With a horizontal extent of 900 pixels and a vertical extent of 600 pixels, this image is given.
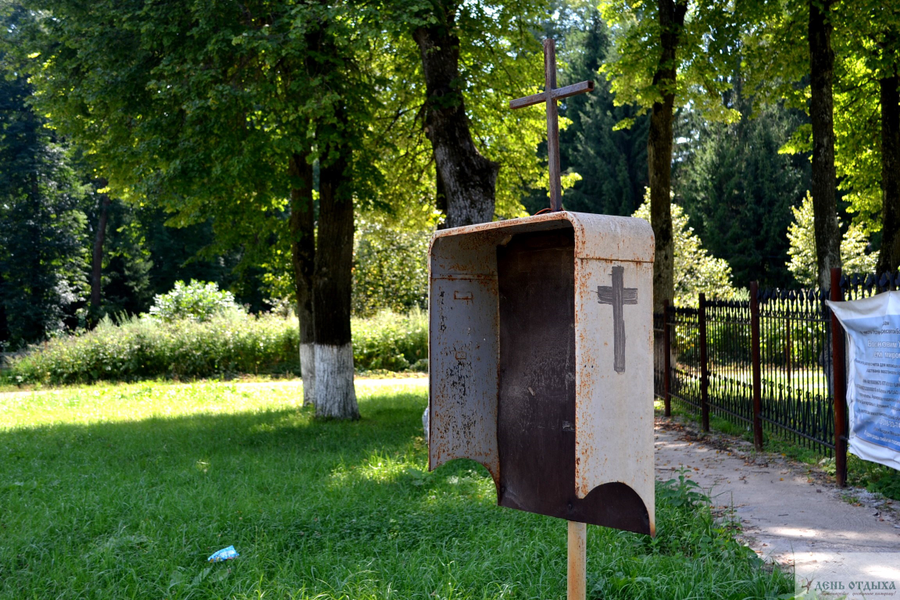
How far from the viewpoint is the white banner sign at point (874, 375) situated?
19.7ft

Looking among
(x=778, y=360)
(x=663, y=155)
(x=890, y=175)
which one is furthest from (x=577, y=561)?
(x=890, y=175)

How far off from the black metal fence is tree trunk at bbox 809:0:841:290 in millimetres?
2444

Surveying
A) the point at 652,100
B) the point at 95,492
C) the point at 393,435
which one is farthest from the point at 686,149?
the point at 95,492

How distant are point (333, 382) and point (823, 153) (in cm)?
882

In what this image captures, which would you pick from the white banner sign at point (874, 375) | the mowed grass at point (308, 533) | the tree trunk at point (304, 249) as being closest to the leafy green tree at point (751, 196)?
the tree trunk at point (304, 249)

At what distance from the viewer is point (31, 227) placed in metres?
33.3

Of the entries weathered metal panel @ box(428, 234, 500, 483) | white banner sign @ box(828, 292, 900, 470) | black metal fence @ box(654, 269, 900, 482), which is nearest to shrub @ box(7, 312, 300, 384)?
black metal fence @ box(654, 269, 900, 482)

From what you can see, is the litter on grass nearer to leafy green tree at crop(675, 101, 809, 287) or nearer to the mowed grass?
the mowed grass

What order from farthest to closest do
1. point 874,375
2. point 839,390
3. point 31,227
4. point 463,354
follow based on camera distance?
point 31,227, point 839,390, point 874,375, point 463,354

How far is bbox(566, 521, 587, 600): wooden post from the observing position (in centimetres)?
313

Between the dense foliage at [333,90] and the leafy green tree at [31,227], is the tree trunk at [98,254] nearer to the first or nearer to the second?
the leafy green tree at [31,227]

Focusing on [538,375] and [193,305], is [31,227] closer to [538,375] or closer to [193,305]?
[193,305]

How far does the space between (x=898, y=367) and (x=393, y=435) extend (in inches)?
266

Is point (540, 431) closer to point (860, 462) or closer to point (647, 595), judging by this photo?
point (647, 595)
